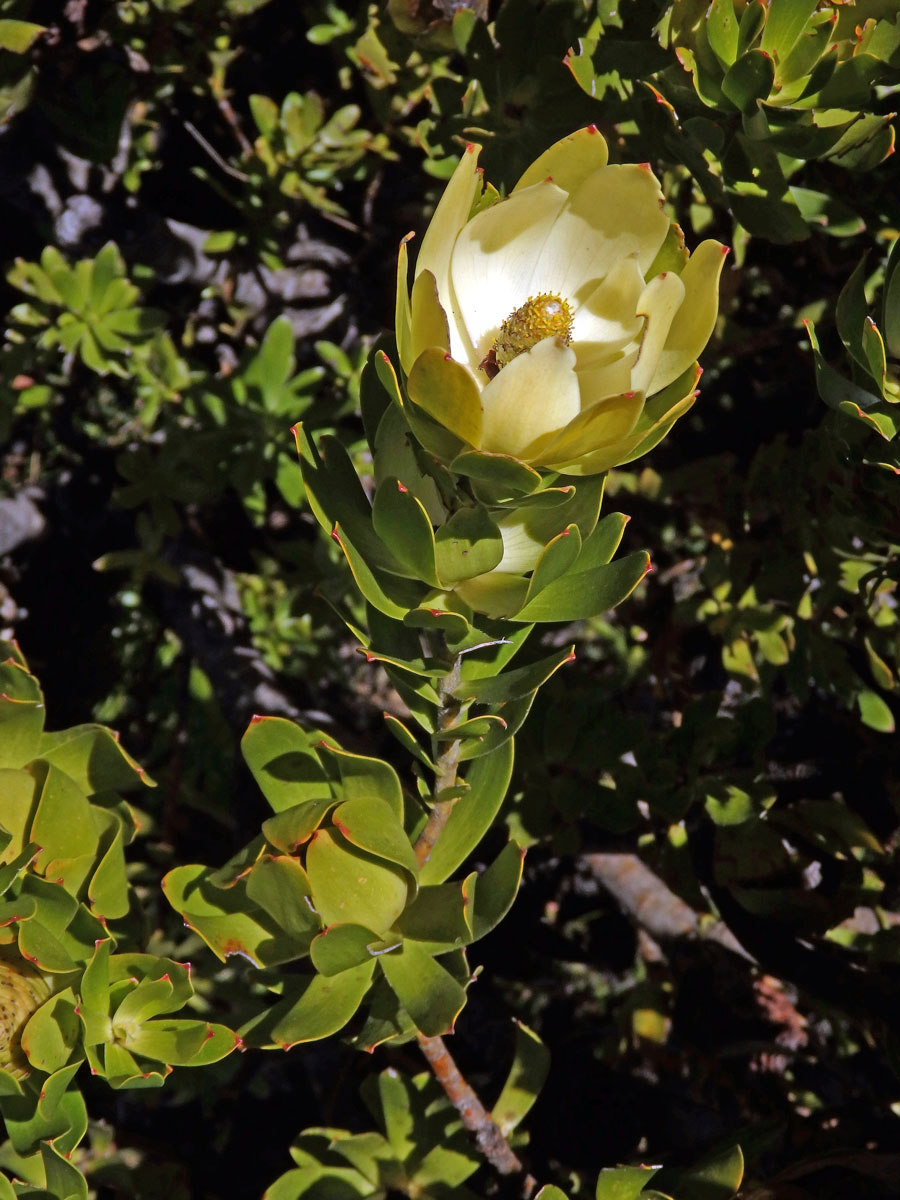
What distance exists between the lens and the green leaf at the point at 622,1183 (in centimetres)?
97

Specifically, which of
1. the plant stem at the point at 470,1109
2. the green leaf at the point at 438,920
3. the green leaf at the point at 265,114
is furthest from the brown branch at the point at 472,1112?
the green leaf at the point at 265,114

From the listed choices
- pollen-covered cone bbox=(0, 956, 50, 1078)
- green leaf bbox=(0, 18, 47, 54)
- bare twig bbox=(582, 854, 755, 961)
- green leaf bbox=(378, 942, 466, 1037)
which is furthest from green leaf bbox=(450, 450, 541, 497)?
green leaf bbox=(0, 18, 47, 54)

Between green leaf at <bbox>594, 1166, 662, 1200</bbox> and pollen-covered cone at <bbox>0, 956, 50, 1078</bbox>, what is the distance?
1.77 feet

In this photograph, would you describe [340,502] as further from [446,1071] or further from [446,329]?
[446,1071]

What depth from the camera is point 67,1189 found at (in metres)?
0.90

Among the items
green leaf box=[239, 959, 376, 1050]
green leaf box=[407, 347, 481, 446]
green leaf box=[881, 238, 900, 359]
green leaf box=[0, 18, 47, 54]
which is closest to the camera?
green leaf box=[407, 347, 481, 446]

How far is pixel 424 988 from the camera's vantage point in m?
0.90

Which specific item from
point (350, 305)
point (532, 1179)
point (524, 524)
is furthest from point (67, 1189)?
point (350, 305)

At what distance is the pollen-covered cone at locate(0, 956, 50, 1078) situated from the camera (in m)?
0.94

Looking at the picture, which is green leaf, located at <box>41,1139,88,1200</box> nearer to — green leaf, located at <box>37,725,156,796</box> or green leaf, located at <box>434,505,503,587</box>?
green leaf, located at <box>37,725,156,796</box>

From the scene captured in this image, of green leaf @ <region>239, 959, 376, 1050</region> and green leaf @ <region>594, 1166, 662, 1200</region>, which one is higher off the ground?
green leaf @ <region>239, 959, 376, 1050</region>

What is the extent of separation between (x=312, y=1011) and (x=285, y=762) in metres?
0.22

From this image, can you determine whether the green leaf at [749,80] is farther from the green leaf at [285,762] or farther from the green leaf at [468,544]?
the green leaf at [285,762]

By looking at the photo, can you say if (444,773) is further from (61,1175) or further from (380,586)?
(61,1175)
